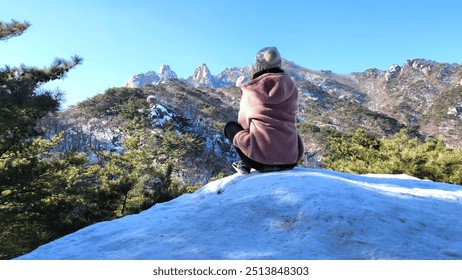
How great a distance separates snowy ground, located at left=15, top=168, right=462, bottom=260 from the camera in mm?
1934

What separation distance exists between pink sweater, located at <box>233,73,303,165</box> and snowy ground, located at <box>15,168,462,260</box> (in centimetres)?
60

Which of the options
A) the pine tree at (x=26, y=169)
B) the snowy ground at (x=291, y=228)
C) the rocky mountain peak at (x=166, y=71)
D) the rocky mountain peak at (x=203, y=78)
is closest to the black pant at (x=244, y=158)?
the snowy ground at (x=291, y=228)

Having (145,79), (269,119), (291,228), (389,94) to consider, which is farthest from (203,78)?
(291,228)

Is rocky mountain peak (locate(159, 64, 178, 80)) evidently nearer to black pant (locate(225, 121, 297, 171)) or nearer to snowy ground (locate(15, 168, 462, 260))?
black pant (locate(225, 121, 297, 171))

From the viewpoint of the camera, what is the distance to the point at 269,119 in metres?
3.74

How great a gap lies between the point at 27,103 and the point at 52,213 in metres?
4.09

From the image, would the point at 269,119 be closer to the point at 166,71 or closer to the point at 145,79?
the point at 145,79

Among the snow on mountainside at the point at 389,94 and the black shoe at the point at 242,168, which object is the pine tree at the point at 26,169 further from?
the snow on mountainside at the point at 389,94

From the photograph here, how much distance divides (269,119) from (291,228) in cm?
173

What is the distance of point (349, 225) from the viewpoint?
85.0 inches

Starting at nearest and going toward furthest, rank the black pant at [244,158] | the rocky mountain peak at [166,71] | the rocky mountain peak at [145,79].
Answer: the black pant at [244,158]
the rocky mountain peak at [145,79]
the rocky mountain peak at [166,71]

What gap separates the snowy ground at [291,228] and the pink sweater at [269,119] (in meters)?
0.60

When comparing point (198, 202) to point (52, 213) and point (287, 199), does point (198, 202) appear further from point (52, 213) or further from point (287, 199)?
point (52, 213)

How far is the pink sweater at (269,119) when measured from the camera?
12.2 feet
